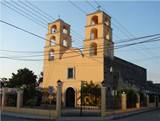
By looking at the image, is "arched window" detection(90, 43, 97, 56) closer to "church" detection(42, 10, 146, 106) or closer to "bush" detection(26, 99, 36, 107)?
"church" detection(42, 10, 146, 106)

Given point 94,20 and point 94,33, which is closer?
point 94,33

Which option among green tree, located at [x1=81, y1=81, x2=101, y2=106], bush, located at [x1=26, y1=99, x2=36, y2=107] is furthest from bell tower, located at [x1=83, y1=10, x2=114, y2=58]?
bush, located at [x1=26, y1=99, x2=36, y2=107]

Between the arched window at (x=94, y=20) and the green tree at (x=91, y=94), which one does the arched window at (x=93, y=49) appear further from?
the green tree at (x=91, y=94)

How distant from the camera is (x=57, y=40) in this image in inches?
1597

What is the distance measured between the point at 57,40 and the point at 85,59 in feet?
18.6

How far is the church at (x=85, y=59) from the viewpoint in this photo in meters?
36.2

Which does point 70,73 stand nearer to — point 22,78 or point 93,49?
point 93,49

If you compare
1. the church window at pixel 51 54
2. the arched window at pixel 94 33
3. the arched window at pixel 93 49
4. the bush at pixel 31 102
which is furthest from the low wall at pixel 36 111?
the arched window at pixel 94 33

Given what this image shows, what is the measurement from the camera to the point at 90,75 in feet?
120

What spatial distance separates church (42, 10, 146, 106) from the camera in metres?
36.2

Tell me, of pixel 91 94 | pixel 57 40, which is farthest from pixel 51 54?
pixel 91 94

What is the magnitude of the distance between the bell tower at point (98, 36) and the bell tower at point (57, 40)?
4.33m

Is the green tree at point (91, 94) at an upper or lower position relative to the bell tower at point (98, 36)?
lower

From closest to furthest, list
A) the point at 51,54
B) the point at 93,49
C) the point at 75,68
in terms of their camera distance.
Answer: the point at 93,49, the point at 75,68, the point at 51,54
